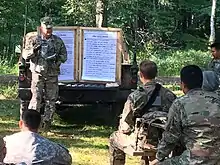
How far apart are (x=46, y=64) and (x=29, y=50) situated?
375 millimetres

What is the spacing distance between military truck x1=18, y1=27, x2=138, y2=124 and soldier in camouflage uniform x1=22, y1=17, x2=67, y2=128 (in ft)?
1.57

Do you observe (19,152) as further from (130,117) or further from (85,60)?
(85,60)

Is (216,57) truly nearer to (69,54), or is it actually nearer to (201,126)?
(201,126)

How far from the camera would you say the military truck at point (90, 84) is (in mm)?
10297

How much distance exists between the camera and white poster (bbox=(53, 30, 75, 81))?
428 inches

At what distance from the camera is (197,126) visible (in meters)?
5.04

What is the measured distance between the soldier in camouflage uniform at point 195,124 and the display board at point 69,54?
5.87m

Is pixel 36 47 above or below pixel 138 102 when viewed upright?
above

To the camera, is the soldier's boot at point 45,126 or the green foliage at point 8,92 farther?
the green foliage at point 8,92

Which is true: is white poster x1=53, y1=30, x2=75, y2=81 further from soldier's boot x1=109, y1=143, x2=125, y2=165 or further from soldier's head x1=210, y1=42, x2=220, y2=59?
soldier's boot x1=109, y1=143, x2=125, y2=165

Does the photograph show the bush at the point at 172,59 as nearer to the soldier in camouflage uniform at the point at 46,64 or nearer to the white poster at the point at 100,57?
the white poster at the point at 100,57

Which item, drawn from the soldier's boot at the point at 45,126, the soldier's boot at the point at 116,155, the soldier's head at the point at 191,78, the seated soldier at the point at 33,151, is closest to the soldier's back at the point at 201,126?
the soldier's head at the point at 191,78

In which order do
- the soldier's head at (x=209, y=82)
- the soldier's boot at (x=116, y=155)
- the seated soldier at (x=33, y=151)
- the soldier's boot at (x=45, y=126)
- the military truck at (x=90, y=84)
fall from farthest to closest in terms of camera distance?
the military truck at (x=90, y=84)
the soldier's boot at (x=45, y=126)
the soldier's boot at (x=116, y=155)
the soldier's head at (x=209, y=82)
the seated soldier at (x=33, y=151)

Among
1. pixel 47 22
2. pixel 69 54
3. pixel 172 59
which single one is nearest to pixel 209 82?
pixel 47 22
